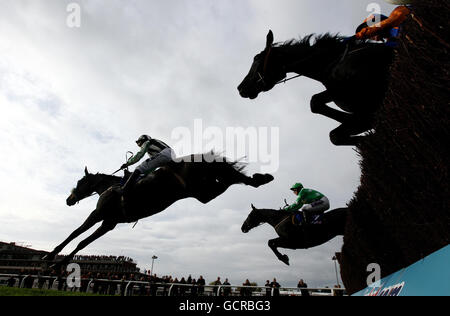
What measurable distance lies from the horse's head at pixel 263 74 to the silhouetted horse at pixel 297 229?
3.08 m

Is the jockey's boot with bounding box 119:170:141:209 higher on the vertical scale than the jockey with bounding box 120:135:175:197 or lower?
lower

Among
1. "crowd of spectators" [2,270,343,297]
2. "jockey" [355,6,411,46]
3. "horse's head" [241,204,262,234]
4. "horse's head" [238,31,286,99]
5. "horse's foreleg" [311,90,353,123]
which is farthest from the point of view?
"crowd of spectators" [2,270,343,297]

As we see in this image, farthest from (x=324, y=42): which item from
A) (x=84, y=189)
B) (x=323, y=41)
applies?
(x=84, y=189)

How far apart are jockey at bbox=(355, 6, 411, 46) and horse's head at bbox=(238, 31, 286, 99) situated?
1.33 metres

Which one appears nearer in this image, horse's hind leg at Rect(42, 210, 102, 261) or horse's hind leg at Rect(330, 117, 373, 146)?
horse's hind leg at Rect(330, 117, 373, 146)

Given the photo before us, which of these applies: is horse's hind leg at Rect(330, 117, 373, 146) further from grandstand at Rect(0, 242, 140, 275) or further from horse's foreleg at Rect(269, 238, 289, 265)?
grandstand at Rect(0, 242, 140, 275)

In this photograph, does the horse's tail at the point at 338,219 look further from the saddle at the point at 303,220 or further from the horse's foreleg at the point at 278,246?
the horse's foreleg at the point at 278,246

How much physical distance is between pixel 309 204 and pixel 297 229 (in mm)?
637

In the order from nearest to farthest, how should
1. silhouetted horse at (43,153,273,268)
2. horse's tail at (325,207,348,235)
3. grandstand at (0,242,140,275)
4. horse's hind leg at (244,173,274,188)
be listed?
horse's hind leg at (244,173,274,188), silhouetted horse at (43,153,273,268), horse's tail at (325,207,348,235), grandstand at (0,242,140,275)

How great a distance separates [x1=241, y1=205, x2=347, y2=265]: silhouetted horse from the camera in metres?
5.92

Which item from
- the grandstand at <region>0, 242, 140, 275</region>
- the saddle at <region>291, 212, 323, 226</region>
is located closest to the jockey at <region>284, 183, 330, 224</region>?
the saddle at <region>291, 212, 323, 226</region>

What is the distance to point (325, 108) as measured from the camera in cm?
382
